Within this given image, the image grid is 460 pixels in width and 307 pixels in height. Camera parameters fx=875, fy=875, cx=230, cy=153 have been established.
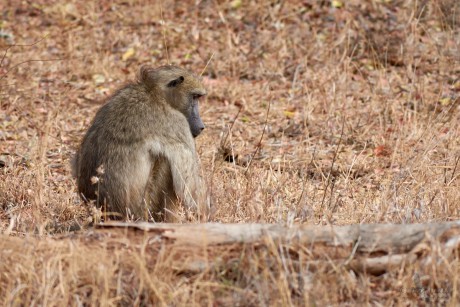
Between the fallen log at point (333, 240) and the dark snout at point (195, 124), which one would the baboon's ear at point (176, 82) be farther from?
the fallen log at point (333, 240)

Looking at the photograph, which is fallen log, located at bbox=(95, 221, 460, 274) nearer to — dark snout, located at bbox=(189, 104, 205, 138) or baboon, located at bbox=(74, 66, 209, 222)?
baboon, located at bbox=(74, 66, 209, 222)

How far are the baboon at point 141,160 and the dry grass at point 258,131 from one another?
0.79 feet

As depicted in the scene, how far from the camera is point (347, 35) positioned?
9.29 metres

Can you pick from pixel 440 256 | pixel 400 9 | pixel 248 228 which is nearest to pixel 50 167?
pixel 248 228

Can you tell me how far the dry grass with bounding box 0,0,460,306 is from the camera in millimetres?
3623

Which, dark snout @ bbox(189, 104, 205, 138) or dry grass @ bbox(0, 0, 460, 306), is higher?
dark snout @ bbox(189, 104, 205, 138)

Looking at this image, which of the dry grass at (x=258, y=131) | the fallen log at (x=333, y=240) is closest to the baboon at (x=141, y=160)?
the dry grass at (x=258, y=131)

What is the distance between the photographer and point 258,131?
7602mm

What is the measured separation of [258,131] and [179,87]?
2331 mm

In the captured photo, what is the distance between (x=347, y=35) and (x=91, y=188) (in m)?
4.97

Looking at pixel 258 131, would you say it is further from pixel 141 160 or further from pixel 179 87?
pixel 141 160

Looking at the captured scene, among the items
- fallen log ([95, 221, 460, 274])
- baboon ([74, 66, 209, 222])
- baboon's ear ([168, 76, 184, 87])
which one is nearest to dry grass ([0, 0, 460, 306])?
fallen log ([95, 221, 460, 274])

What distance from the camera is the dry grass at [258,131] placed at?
11.9 feet

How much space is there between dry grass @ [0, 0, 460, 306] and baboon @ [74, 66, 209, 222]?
241mm
